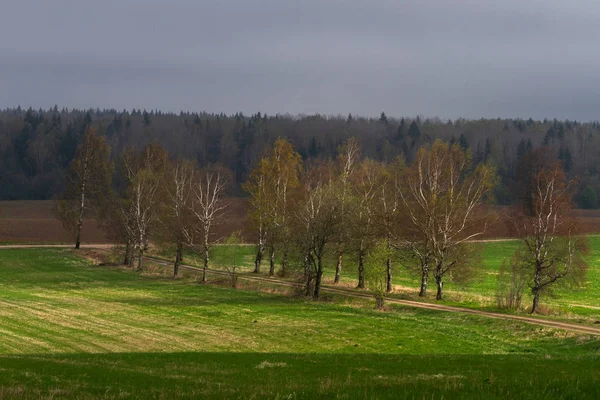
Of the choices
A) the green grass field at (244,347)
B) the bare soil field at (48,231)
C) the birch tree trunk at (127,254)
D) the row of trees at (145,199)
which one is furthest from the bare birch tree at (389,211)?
the bare soil field at (48,231)

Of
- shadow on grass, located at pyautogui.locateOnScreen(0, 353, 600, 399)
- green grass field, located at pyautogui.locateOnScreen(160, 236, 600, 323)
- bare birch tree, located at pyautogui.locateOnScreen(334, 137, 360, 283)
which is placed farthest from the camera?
bare birch tree, located at pyautogui.locateOnScreen(334, 137, 360, 283)

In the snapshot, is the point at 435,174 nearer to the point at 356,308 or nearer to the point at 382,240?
the point at 382,240

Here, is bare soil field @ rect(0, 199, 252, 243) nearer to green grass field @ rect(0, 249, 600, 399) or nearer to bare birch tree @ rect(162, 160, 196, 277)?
bare birch tree @ rect(162, 160, 196, 277)

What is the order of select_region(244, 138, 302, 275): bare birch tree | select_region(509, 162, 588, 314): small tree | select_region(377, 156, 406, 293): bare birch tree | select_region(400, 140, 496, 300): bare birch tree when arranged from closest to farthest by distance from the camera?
1. select_region(509, 162, 588, 314): small tree
2. select_region(400, 140, 496, 300): bare birch tree
3. select_region(377, 156, 406, 293): bare birch tree
4. select_region(244, 138, 302, 275): bare birch tree

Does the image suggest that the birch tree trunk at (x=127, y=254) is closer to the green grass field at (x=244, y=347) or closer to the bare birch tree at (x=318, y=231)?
the green grass field at (x=244, y=347)

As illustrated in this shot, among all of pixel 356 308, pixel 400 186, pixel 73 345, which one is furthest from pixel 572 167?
pixel 73 345

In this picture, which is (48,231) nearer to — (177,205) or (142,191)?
(142,191)

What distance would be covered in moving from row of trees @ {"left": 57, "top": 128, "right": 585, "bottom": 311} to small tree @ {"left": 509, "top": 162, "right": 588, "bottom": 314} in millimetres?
75

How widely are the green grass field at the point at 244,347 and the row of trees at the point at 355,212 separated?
4644 mm

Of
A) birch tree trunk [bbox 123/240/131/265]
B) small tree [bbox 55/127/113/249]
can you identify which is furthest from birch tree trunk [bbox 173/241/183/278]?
small tree [bbox 55/127/113/249]

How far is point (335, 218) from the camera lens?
47.9 metres

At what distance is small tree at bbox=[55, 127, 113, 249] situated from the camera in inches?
2916

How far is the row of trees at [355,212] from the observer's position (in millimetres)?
42969

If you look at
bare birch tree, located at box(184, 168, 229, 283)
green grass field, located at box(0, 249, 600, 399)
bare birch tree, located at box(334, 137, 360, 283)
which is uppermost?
bare birch tree, located at box(334, 137, 360, 283)
